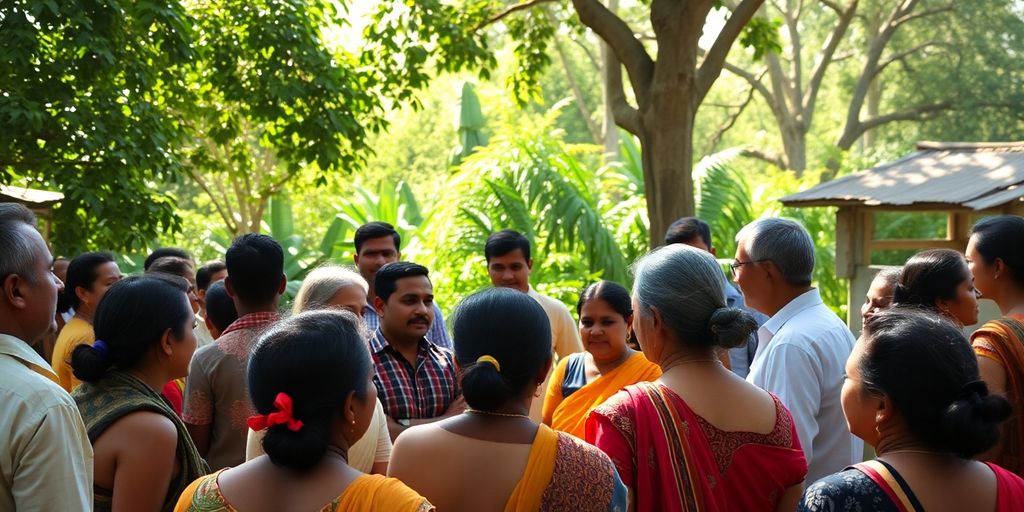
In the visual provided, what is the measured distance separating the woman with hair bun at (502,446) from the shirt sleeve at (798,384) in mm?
1140

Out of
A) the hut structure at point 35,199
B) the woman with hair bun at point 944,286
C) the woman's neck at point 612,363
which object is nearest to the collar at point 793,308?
the woman with hair bun at point 944,286

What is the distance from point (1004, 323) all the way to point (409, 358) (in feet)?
7.60

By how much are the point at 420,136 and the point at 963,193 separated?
33067mm

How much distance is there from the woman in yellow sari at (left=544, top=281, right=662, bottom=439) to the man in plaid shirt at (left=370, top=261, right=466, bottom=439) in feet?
1.58

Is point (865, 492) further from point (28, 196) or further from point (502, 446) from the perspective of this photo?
point (28, 196)

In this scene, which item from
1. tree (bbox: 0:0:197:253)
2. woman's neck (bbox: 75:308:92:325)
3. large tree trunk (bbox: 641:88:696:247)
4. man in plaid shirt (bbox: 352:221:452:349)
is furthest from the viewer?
large tree trunk (bbox: 641:88:696:247)

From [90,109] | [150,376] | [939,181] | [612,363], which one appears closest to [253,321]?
[150,376]

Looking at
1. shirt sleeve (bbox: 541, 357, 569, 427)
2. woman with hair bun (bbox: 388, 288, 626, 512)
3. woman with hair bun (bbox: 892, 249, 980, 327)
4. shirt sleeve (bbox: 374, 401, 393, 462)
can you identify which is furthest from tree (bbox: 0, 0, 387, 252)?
woman with hair bun (bbox: 892, 249, 980, 327)

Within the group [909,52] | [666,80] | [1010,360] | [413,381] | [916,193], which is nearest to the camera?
[1010,360]

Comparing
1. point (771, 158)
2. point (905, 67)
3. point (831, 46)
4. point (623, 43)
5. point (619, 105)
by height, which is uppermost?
point (831, 46)

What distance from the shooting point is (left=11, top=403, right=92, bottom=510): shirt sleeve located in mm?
2467

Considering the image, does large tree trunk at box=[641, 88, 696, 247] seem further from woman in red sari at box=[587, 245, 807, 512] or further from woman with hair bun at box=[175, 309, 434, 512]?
woman with hair bun at box=[175, 309, 434, 512]

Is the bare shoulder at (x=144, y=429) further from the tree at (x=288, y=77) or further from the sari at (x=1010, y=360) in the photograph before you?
the tree at (x=288, y=77)

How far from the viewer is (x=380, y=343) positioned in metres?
4.58
